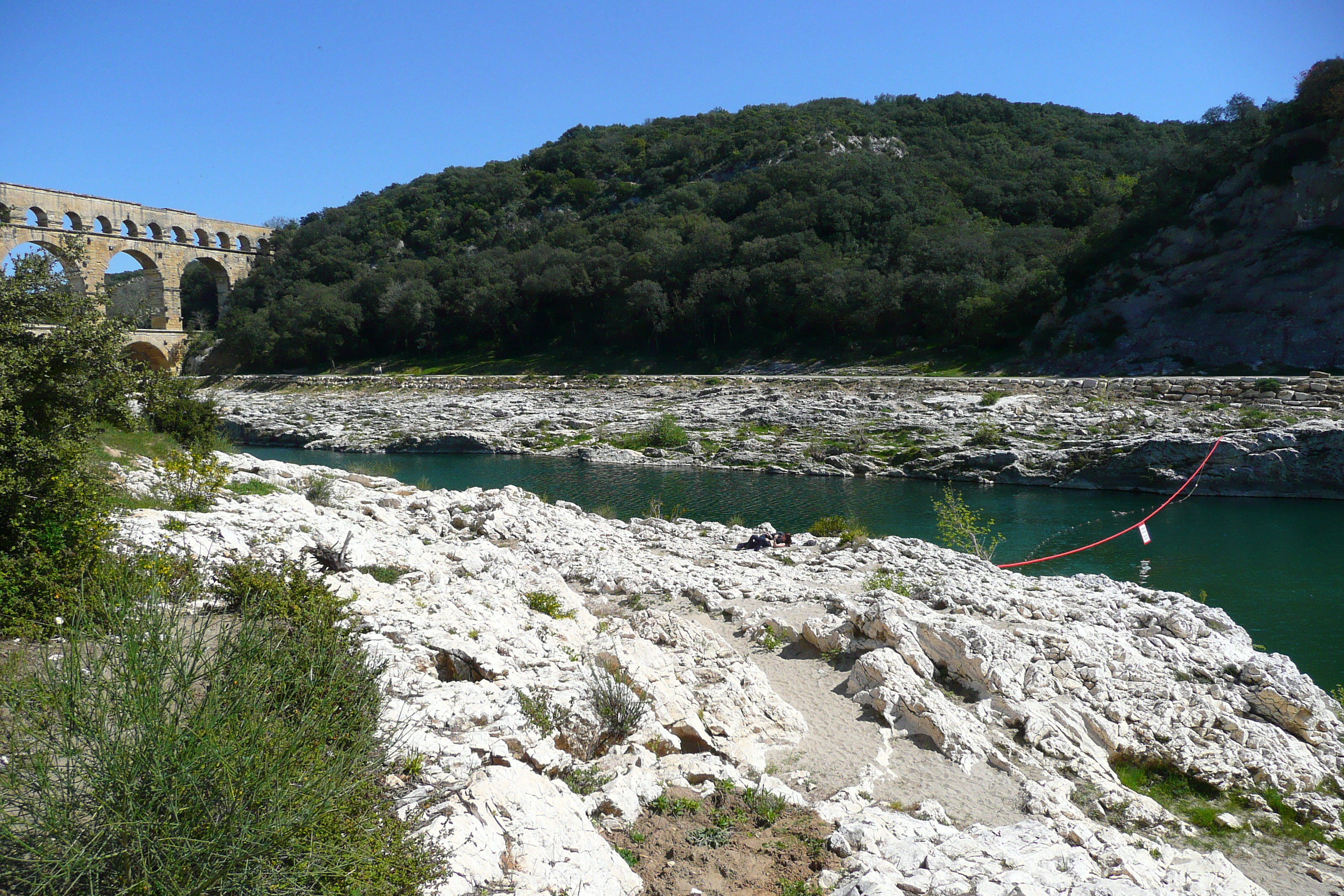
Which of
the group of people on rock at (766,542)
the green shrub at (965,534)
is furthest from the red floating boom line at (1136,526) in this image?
the group of people on rock at (766,542)

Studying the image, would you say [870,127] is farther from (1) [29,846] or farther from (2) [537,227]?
(1) [29,846]

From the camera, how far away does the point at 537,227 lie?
76625 millimetres

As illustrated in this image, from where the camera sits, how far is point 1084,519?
23.7 m

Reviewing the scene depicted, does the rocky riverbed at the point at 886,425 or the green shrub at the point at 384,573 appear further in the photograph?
the rocky riverbed at the point at 886,425

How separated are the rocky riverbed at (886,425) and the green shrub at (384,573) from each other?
76.3 ft

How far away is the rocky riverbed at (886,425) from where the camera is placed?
27.1 meters

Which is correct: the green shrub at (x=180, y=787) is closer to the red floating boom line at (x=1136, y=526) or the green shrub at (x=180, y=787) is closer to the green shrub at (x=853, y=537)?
the green shrub at (x=853, y=537)

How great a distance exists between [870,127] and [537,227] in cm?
3440

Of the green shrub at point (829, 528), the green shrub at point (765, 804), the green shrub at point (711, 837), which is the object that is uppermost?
the green shrub at point (711, 837)

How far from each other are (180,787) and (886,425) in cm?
3273

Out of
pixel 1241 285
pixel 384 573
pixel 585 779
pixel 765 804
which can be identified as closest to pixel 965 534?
pixel 384 573

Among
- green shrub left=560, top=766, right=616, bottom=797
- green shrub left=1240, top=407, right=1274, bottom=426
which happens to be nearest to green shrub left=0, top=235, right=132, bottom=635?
green shrub left=560, top=766, right=616, bottom=797

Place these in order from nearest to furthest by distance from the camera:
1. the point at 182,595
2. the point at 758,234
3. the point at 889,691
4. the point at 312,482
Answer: the point at 182,595, the point at 889,691, the point at 312,482, the point at 758,234

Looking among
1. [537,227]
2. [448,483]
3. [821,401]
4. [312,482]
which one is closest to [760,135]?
[537,227]
